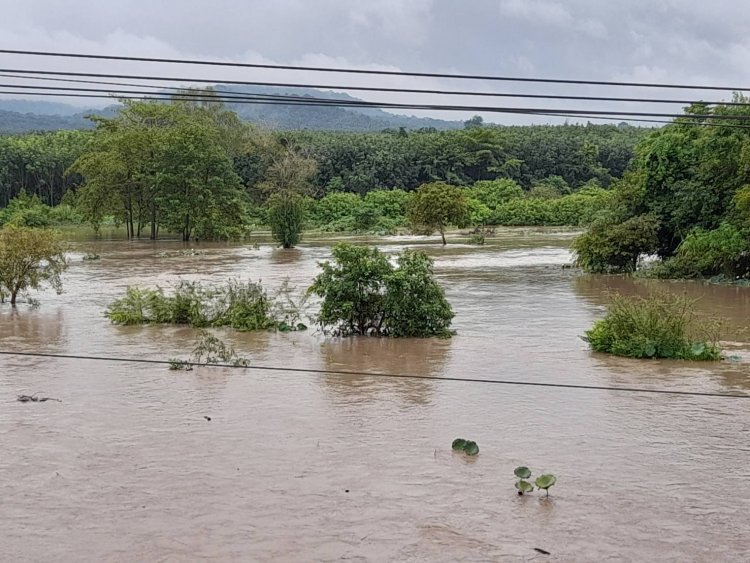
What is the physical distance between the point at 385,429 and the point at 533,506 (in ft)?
10.0

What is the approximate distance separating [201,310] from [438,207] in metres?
25.9

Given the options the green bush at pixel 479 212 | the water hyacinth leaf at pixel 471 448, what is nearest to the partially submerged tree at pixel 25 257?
the water hyacinth leaf at pixel 471 448

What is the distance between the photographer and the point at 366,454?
10.2 m

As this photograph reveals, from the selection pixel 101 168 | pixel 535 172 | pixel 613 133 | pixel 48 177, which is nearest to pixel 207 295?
pixel 101 168

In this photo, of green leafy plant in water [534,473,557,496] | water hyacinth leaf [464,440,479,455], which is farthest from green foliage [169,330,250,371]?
green leafy plant in water [534,473,557,496]

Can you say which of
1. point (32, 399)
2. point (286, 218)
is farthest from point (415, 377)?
point (286, 218)

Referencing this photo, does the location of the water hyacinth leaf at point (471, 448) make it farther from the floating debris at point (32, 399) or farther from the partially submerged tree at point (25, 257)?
the partially submerged tree at point (25, 257)

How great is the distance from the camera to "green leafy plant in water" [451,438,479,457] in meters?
10.1

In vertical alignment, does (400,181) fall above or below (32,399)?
above

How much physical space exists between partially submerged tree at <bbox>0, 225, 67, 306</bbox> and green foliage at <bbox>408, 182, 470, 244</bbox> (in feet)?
79.9

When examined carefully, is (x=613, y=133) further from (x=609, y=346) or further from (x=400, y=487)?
(x=400, y=487)

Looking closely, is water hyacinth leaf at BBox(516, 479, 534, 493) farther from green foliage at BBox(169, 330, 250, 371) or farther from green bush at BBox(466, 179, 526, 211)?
green bush at BBox(466, 179, 526, 211)

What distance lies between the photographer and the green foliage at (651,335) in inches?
607

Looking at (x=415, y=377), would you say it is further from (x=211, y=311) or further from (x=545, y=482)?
(x=211, y=311)
